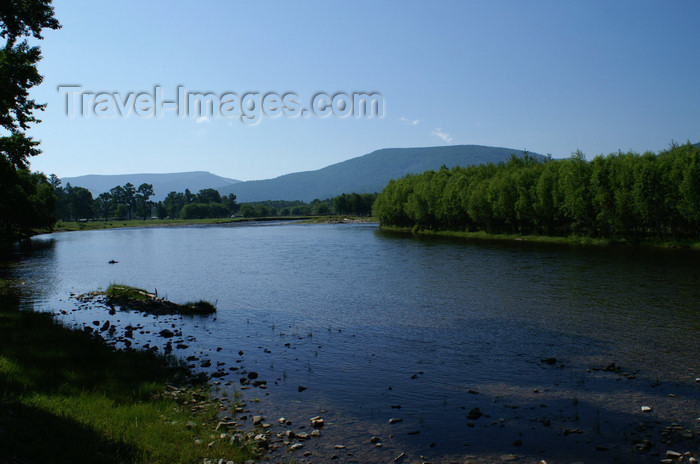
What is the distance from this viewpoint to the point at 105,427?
12688mm

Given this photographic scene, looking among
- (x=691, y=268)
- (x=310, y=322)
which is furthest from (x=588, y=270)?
(x=310, y=322)

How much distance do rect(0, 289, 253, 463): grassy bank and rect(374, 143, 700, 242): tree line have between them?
8555cm

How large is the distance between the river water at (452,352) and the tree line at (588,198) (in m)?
34.0

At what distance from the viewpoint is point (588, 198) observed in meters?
96.0

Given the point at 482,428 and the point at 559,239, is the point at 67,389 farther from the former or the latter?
the point at 559,239

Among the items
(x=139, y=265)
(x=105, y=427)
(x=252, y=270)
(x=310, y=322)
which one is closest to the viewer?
(x=105, y=427)

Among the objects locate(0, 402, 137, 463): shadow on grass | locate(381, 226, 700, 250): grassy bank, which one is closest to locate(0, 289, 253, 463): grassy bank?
locate(0, 402, 137, 463): shadow on grass

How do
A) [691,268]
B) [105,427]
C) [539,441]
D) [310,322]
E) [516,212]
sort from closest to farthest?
1. [105,427]
2. [539,441]
3. [310,322]
4. [691,268]
5. [516,212]

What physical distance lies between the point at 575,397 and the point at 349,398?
28.4 feet

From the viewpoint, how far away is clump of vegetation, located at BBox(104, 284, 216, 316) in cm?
3531

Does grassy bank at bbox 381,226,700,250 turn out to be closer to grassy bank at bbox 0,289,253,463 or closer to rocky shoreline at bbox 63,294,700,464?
rocky shoreline at bbox 63,294,700,464

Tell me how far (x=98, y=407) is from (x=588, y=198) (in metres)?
100

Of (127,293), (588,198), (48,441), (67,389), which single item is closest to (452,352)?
(67,389)

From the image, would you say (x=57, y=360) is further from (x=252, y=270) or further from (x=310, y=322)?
(x=252, y=270)
